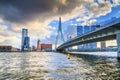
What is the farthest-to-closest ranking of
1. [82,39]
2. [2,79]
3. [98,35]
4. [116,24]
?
[82,39] < [98,35] < [116,24] < [2,79]

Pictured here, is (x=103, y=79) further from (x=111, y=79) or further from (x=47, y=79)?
(x=47, y=79)

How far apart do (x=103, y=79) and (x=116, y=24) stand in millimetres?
39301

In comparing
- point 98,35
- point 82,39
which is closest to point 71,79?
point 98,35

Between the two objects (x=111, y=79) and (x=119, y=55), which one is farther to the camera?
(x=119, y=55)

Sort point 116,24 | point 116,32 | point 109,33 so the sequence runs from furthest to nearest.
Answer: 1. point 109,33
2. point 116,32
3. point 116,24

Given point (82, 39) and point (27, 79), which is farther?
point (82, 39)

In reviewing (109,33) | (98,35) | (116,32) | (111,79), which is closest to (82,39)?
(98,35)

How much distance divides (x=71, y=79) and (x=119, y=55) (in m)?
43.3

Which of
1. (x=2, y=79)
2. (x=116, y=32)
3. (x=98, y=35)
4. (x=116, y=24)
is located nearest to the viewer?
(x=2, y=79)

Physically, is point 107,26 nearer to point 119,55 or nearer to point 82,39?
point 119,55

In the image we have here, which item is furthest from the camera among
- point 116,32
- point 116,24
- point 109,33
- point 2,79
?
point 109,33

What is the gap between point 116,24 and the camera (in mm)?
56094

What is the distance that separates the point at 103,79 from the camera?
20438 mm

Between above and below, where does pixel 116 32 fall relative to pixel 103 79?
above
